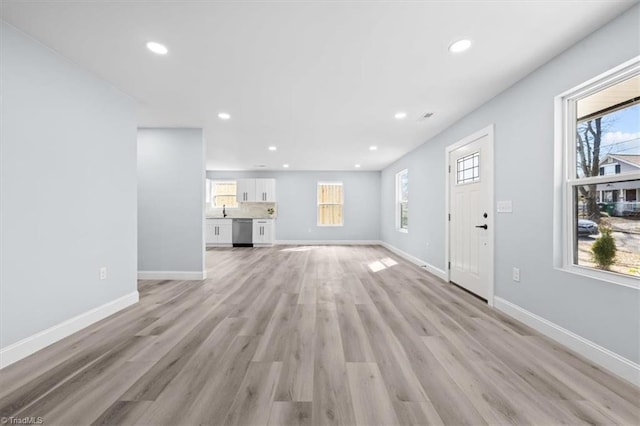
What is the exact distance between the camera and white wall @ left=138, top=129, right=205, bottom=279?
402 cm

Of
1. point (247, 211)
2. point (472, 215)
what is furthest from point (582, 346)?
point (247, 211)

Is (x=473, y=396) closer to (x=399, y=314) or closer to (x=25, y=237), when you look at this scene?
(x=399, y=314)

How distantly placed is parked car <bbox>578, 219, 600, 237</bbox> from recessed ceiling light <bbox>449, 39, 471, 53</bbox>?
5.66ft

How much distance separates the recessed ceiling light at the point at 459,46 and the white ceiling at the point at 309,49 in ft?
0.18

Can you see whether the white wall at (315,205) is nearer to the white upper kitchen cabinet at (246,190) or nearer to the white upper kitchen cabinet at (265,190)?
the white upper kitchen cabinet at (265,190)

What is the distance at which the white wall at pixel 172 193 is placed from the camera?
402 centimetres

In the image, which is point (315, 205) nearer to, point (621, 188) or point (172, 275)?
point (172, 275)

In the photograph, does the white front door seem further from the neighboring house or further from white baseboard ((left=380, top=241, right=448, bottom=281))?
the neighboring house

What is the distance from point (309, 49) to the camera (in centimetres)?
208

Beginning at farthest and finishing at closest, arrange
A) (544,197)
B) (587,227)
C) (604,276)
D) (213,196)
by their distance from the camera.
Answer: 1. (213,196)
2. (544,197)
3. (587,227)
4. (604,276)

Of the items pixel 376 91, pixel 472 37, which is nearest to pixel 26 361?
pixel 376 91

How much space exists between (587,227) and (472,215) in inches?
55.2

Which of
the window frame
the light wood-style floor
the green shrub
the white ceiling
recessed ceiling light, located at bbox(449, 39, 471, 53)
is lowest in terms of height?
A: the light wood-style floor

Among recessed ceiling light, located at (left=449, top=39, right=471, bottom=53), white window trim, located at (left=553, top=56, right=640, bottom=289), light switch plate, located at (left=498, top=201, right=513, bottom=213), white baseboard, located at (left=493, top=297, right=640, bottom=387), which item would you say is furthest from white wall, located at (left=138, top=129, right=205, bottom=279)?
white window trim, located at (left=553, top=56, right=640, bottom=289)
